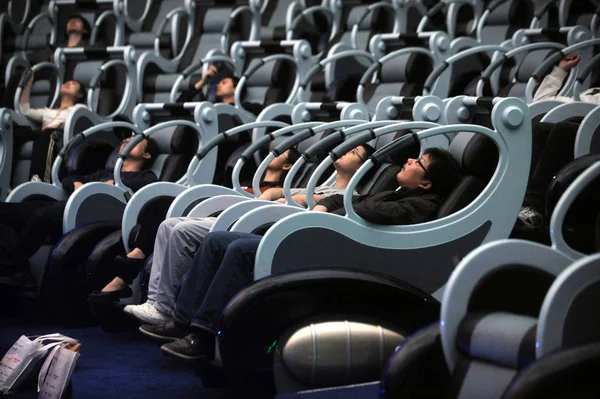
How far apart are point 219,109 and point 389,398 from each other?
3.71 metres

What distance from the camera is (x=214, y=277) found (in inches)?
152

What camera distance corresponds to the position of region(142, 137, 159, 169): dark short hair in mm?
6336

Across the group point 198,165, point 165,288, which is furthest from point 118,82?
point 165,288

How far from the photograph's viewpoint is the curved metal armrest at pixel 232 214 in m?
4.36

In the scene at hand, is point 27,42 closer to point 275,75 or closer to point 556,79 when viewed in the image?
point 275,75

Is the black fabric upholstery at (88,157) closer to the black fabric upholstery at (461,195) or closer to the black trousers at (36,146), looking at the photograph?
the black trousers at (36,146)

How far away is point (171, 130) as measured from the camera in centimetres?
636

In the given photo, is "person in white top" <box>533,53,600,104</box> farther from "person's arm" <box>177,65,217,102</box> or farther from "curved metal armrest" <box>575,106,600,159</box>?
"person's arm" <box>177,65,217,102</box>

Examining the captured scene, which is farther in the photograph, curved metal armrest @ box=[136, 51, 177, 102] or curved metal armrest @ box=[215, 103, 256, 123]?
curved metal armrest @ box=[136, 51, 177, 102]

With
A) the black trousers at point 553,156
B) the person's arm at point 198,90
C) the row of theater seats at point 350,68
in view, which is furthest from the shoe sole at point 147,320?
the person's arm at point 198,90

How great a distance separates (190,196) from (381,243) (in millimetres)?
1445

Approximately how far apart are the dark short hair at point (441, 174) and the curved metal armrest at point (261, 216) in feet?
1.80

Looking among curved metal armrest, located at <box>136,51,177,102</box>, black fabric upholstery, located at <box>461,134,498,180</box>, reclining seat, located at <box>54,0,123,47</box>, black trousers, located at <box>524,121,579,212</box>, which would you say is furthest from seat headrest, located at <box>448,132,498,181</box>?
reclining seat, located at <box>54,0,123,47</box>

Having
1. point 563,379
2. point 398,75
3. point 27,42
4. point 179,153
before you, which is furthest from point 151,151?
point 563,379
